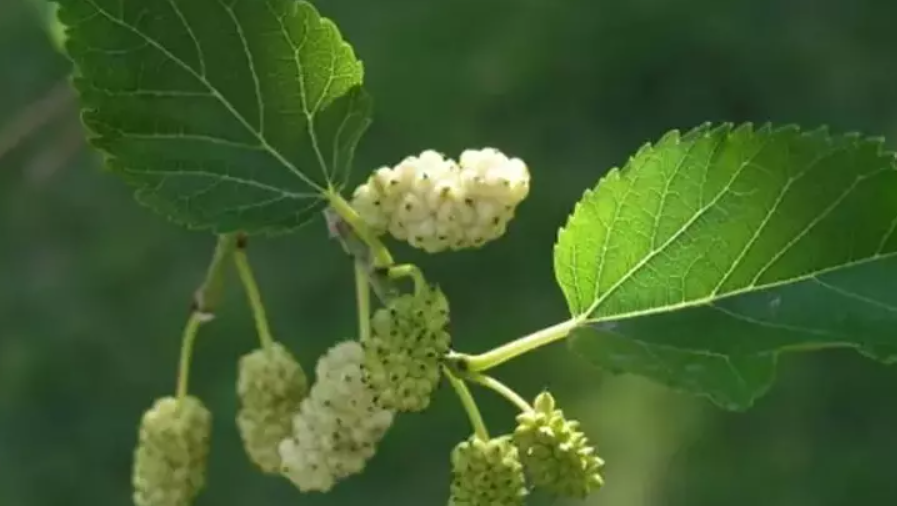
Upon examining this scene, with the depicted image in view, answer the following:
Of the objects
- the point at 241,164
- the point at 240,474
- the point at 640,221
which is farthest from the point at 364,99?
the point at 240,474

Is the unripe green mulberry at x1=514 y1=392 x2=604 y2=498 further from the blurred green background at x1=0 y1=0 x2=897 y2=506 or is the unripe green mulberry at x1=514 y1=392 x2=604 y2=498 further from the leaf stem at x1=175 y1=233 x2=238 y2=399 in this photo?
the blurred green background at x1=0 y1=0 x2=897 y2=506

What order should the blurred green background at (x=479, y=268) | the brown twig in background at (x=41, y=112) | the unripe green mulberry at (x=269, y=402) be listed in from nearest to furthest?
the unripe green mulberry at (x=269, y=402)
the brown twig in background at (x=41, y=112)
the blurred green background at (x=479, y=268)

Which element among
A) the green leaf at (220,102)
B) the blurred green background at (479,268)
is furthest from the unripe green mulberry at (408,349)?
the blurred green background at (479,268)

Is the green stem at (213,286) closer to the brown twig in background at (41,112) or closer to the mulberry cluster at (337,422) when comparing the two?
the mulberry cluster at (337,422)

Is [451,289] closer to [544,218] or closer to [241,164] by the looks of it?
[544,218]

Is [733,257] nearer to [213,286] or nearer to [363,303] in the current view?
[363,303]

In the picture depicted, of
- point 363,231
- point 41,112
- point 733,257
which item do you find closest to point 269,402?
point 363,231
